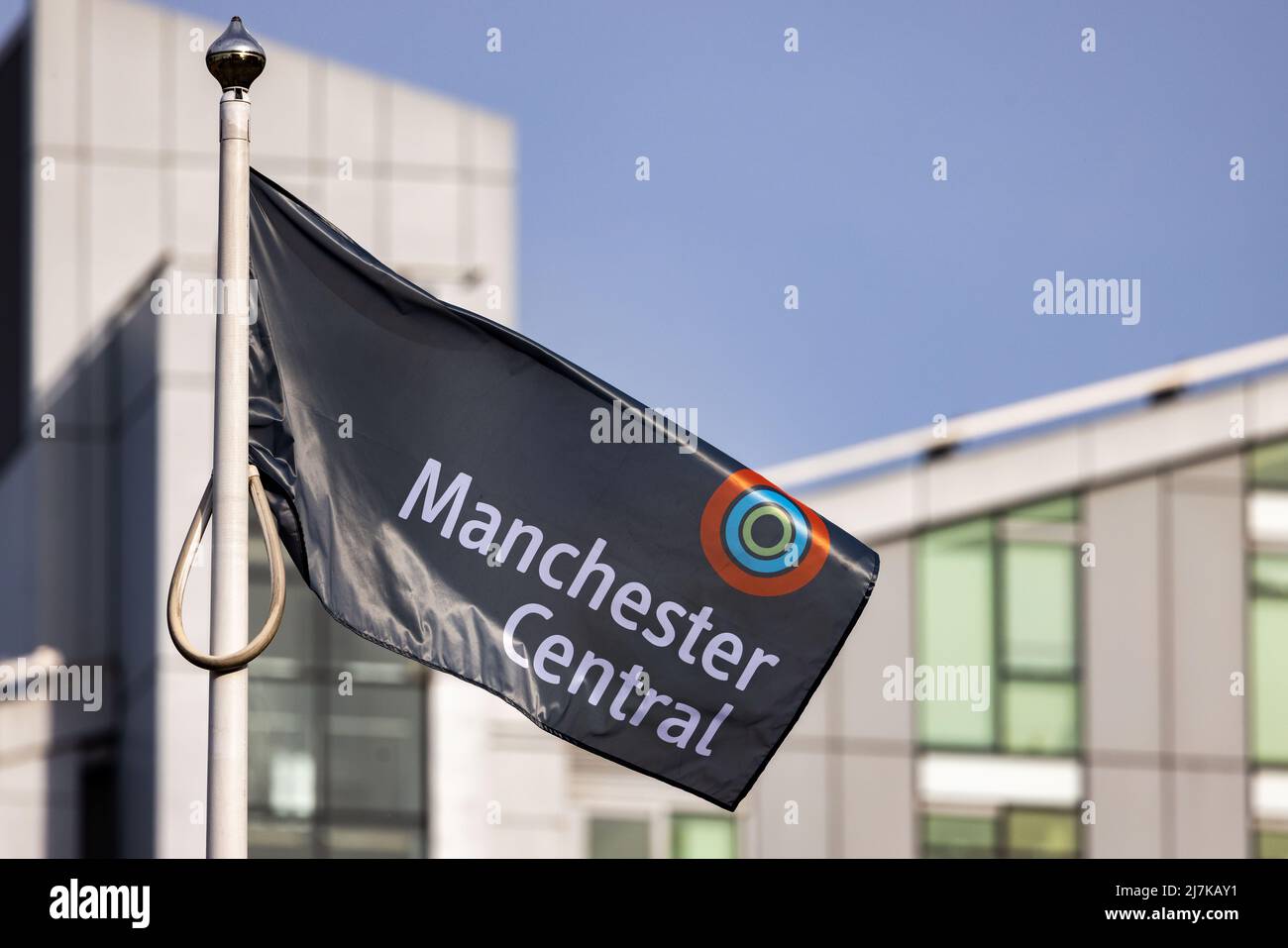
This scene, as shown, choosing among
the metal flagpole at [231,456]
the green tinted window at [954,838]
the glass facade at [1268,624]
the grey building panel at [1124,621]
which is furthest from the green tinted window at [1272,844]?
the metal flagpole at [231,456]

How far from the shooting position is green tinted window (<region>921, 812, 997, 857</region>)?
19750 millimetres

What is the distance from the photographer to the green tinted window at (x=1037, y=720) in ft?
65.9

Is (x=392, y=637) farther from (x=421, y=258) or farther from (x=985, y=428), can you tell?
(x=421, y=258)

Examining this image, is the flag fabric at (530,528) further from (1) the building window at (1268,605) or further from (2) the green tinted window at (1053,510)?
(1) the building window at (1268,605)

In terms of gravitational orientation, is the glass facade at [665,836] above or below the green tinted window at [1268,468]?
below

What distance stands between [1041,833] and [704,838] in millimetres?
3079

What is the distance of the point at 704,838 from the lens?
19.4 m

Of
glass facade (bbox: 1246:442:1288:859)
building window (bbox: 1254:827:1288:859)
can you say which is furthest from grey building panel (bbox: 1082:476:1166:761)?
building window (bbox: 1254:827:1288:859)

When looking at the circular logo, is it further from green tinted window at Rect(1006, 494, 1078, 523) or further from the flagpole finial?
green tinted window at Rect(1006, 494, 1078, 523)

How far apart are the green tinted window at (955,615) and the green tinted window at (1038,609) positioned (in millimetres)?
195
